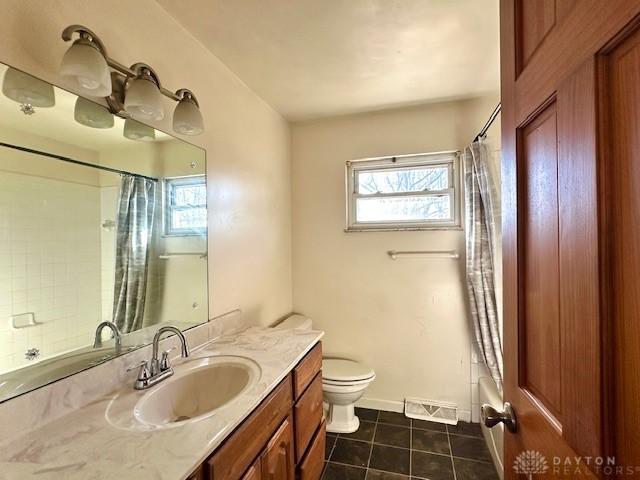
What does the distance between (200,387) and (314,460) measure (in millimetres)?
755

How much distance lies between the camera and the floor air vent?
2.15 metres

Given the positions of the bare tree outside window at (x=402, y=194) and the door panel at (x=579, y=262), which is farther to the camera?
the bare tree outside window at (x=402, y=194)

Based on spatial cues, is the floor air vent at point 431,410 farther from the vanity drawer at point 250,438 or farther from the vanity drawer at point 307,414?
the vanity drawer at point 250,438

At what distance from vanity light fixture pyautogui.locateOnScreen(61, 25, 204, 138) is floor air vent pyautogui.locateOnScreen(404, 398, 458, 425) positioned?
2.34 metres

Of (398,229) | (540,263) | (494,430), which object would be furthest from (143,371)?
(494,430)

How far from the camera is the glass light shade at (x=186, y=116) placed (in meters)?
1.24

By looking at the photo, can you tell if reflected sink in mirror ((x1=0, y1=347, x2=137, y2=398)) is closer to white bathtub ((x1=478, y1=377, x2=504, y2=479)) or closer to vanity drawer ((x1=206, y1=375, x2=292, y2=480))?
vanity drawer ((x1=206, y1=375, x2=292, y2=480))

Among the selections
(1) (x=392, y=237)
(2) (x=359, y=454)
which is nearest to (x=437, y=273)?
(1) (x=392, y=237)

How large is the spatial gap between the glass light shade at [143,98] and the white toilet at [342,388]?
1.49 metres

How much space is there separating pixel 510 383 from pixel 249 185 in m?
1.70

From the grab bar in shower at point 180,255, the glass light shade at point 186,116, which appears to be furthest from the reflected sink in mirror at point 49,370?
the glass light shade at point 186,116

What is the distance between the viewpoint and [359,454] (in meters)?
1.84

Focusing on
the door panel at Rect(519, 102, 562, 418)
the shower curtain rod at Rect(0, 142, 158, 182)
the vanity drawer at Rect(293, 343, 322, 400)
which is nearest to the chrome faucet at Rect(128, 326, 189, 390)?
the vanity drawer at Rect(293, 343, 322, 400)

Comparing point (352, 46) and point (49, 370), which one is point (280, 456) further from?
point (352, 46)
